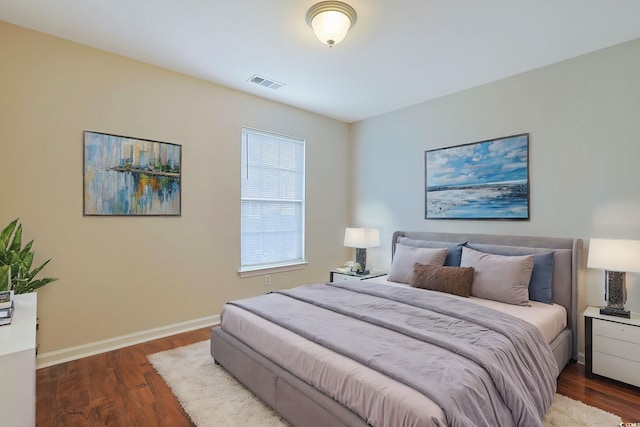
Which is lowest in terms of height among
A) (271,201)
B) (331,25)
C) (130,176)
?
(271,201)

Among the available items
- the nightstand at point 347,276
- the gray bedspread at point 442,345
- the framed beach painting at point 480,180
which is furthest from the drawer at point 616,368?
the nightstand at point 347,276

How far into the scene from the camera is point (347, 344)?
5.79 ft

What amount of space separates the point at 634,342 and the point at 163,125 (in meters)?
4.34

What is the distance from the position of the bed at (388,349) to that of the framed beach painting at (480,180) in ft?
1.15

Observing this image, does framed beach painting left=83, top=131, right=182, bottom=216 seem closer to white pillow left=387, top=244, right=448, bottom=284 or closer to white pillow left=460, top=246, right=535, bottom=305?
white pillow left=387, top=244, right=448, bottom=284

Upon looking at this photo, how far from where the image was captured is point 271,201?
416cm

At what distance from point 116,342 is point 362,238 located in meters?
2.84

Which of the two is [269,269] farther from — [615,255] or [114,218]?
[615,255]

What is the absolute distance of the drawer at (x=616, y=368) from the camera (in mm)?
2287

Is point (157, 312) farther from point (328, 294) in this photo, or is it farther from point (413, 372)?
point (413, 372)

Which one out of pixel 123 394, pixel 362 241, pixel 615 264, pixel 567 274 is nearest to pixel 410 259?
pixel 362 241

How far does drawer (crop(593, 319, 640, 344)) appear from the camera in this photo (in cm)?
229

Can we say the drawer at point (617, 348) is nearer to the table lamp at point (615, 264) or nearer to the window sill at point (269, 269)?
the table lamp at point (615, 264)

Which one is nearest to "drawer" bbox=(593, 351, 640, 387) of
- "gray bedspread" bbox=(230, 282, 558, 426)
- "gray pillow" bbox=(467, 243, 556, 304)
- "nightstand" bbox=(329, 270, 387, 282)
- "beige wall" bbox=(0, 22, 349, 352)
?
"gray pillow" bbox=(467, 243, 556, 304)
